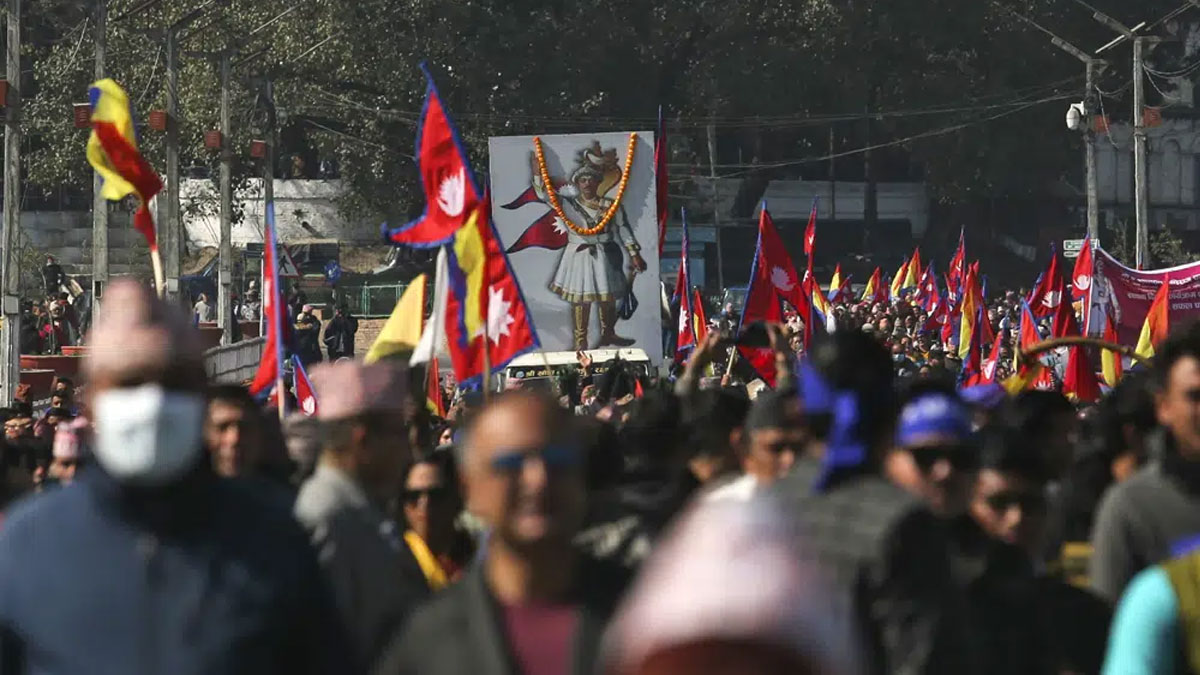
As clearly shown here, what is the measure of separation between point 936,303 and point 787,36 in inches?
964

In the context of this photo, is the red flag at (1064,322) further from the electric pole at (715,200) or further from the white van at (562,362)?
the electric pole at (715,200)

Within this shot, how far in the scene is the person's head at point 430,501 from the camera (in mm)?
5711

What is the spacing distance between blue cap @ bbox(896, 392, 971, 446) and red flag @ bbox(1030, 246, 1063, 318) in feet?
43.1

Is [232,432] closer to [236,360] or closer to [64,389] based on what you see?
[64,389]

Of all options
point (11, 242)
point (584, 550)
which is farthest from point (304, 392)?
point (11, 242)

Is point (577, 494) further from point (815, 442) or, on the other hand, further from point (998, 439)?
point (998, 439)

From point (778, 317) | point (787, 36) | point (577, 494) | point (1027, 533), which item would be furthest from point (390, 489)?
point (787, 36)

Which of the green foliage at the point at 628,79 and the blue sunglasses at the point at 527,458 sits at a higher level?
the green foliage at the point at 628,79

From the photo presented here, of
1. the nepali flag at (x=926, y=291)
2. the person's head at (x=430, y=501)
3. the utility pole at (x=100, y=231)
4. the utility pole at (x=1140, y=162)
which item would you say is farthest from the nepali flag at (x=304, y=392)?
the nepali flag at (x=926, y=291)

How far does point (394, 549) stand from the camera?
14.7 feet

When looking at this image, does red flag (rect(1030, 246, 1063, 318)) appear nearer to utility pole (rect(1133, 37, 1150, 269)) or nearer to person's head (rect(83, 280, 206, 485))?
utility pole (rect(1133, 37, 1150, 269))

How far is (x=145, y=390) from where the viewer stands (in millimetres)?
3316

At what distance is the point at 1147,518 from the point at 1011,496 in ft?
A: 0.88

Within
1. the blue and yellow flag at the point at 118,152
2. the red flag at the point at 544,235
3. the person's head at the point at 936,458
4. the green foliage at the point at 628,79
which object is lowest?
the person's head at the point at 936,458
